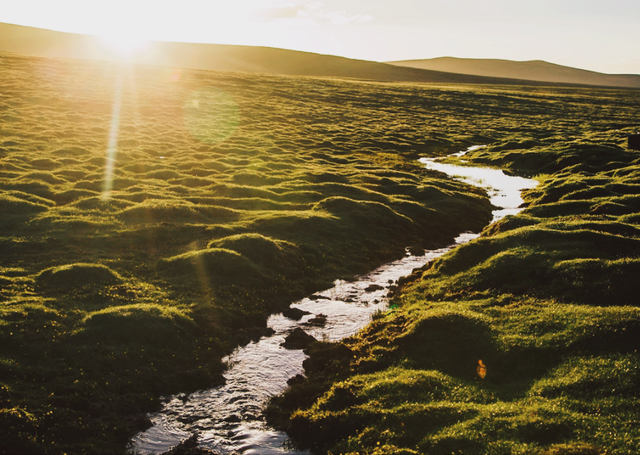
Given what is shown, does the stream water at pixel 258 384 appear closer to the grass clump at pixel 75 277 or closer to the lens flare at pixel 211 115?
the grass clump at pixel 75 277

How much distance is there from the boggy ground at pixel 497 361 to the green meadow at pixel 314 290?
Result: 2.8 inches

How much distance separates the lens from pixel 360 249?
102 feet

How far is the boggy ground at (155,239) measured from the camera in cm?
1574

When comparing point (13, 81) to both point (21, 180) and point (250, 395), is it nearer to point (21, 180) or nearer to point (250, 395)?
point (21, 180)

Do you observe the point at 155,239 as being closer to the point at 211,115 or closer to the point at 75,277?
the point at 75,277

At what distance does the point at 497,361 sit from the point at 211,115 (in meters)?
82.2

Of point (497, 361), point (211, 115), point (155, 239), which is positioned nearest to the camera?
point (497, 361)

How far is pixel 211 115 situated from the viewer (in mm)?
88688

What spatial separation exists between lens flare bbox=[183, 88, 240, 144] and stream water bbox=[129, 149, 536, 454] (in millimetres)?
47623

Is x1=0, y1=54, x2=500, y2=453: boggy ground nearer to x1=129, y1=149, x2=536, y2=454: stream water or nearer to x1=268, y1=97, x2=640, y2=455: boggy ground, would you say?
x1=129, y1=149, x2=536, y2=454: stream water

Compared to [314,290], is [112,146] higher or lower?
higher

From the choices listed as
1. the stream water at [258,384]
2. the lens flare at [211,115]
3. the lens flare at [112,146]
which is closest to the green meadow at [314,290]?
the lens flare at [112,146]

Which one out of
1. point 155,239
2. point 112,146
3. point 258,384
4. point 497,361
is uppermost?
point 112,146

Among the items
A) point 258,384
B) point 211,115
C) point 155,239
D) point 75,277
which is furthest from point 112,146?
point 258,384
